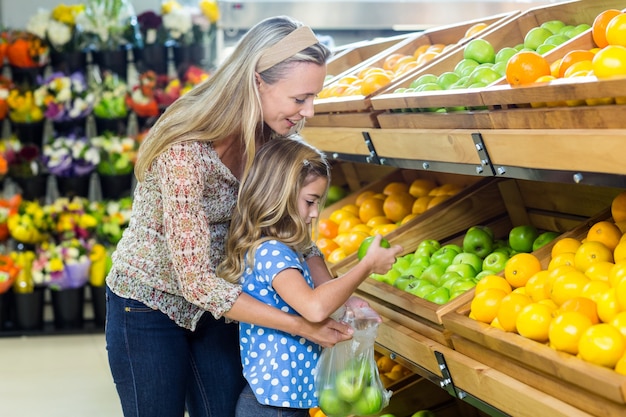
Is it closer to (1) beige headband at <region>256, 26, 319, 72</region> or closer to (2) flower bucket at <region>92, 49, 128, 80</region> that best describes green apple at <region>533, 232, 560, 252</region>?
(1) beige headband at <region>256, 26, 319, 72</region>

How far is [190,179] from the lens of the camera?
79.1 inches

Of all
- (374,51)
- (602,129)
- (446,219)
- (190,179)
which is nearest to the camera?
(602,129)

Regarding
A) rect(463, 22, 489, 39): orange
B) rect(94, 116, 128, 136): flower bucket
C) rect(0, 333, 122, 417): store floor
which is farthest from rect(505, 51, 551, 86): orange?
rect(94, 116, 128, 136): flower bucket

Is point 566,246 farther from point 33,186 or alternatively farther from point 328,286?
point 33,186

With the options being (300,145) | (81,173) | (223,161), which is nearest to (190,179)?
(223,161)

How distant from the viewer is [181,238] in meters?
2.00

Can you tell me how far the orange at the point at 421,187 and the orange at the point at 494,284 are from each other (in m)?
1.19

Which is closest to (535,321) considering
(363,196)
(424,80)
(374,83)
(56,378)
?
(424,80)

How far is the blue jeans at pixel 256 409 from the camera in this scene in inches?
85.8

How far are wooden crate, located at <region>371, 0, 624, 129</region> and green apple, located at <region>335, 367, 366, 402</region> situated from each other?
2.24ft

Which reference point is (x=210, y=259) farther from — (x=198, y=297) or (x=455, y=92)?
(x=455, y=92)

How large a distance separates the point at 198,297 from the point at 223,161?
0.37 meters

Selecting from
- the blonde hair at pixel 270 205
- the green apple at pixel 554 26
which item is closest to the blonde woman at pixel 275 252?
the blonde hair at pixel 270 205

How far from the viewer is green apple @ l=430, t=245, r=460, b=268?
2651 mm
